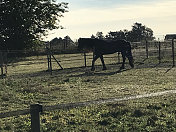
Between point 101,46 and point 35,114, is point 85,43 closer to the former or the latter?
point 101,46

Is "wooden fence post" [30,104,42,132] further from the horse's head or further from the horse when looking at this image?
the horse's head

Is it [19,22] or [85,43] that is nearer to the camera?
[85,43]

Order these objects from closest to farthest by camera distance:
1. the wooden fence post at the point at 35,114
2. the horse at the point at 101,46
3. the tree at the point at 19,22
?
1. the wooden fence post at the point at 35,114
2. the horse at the point at 101,46
3. the tree at the point at 19,22

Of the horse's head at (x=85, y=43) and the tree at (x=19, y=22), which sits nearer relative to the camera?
the horse's head at (x=85, y=43)

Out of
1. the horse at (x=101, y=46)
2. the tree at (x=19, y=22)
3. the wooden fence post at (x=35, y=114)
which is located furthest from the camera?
the tree at (x=19, y=22)

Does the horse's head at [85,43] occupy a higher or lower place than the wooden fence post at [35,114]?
higher

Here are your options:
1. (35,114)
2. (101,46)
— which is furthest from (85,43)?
(35,114)

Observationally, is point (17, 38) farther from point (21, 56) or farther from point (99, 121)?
point (99, 121)

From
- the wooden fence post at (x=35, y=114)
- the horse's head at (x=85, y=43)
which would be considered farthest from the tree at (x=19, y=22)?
the wooden fence post at (x=35, y=114)

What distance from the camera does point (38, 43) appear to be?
3616 cm

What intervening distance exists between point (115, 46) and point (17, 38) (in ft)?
58.1

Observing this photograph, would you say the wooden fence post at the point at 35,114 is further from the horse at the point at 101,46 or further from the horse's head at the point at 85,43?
the horse's head at the point at 85,43

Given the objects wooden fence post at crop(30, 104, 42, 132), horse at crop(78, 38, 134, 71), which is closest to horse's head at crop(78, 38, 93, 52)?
horse at crop(78, 38, 134, 71)

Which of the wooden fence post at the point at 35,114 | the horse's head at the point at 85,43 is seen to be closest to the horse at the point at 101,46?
the horse's head at the point at 85,43
